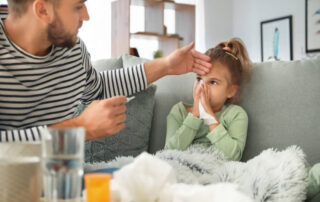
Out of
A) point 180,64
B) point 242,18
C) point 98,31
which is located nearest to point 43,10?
point 180,64

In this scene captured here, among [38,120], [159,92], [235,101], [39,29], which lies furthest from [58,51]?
[235,101]

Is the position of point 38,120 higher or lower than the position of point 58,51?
lower

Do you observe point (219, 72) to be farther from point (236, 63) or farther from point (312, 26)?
point (312, 26)

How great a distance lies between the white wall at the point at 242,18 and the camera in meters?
4.51

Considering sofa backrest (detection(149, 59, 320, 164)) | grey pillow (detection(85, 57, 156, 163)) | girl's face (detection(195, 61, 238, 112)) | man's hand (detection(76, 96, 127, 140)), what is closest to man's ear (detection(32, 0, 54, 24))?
man's hand (detection(76, 96, 127, 140))

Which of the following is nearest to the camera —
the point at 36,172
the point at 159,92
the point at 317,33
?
the point at 36,172

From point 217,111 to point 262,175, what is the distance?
0.66 m

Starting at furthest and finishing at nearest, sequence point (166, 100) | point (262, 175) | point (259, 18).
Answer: point (259, 18) → point (166, 100) → point (262, 175)

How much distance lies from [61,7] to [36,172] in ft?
2.04

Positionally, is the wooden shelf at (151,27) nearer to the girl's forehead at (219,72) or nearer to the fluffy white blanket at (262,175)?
the girl's forehead at (219,72)

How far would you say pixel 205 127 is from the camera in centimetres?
154

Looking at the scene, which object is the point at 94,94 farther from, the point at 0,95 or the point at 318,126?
the point at 318,126

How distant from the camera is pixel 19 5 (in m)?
1.09

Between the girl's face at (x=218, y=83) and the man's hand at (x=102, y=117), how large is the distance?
547mm
